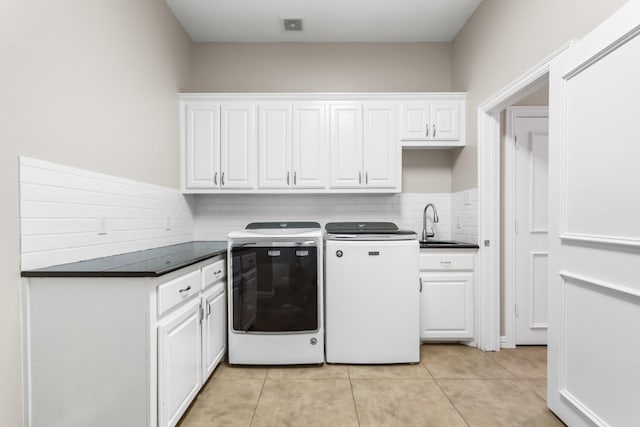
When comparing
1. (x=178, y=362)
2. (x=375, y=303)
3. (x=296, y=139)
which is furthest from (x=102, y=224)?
(x=375, y=303)

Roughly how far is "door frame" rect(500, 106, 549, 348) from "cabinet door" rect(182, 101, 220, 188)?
8.24ft

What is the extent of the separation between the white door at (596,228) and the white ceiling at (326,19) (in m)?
1.50

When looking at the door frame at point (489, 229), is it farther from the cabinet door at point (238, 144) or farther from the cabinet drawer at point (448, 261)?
the cabinet door at point (238, 144)

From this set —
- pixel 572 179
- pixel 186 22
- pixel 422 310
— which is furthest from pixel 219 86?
pixel 572 179

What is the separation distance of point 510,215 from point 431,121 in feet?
3.50

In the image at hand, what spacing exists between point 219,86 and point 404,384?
308 centimetres

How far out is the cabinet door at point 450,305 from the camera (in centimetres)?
288

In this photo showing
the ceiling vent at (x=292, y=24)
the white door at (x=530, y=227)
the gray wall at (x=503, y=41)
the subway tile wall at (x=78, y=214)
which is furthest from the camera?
the ceiling vent at (x=292, y=24)

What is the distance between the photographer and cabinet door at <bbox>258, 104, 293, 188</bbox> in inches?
123

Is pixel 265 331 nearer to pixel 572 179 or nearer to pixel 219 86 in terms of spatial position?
pixel 572 179

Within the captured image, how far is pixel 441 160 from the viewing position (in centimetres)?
349

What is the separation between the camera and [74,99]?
1.73 m

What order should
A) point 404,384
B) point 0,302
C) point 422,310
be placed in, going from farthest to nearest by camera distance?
point 422,310 → point 404,384 → point 0,302

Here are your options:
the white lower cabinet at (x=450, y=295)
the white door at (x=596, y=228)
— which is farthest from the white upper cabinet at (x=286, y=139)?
the white door at (x=596, y=228)
